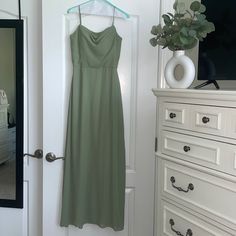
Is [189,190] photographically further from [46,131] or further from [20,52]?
[20,52]

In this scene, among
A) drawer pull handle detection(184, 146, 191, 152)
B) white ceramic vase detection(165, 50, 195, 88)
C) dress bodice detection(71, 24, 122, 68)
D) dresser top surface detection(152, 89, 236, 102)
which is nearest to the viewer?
dresser top surface detection(152, 89, 236, 102)

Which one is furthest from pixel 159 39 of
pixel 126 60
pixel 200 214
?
pixel 200 214

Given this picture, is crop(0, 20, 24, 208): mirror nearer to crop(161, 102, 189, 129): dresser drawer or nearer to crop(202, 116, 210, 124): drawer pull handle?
crop(161, 102, 189, 129): dresser drawer

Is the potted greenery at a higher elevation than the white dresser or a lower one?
higher

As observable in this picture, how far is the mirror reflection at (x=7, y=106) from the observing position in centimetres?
182

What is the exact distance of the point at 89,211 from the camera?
1814mm

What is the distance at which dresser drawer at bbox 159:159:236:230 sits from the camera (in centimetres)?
106

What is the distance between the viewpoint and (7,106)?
6.05ft

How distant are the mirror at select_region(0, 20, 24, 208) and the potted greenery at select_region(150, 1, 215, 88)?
0.82 meters

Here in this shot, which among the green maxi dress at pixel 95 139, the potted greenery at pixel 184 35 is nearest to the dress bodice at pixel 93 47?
the green maxi dress at pixel 95 139

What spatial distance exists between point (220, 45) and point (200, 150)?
1.73 feet

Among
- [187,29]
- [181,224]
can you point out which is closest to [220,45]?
[187,29]

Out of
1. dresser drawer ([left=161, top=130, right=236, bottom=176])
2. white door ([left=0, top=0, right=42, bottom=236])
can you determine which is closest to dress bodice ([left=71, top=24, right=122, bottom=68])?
white door ([left=0, top=0, right=42, bottom=236])

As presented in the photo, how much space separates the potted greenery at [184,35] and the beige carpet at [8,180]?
1058 mm
